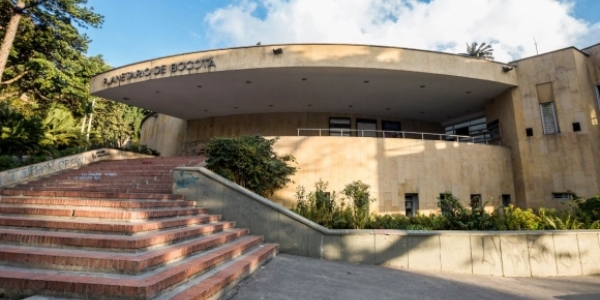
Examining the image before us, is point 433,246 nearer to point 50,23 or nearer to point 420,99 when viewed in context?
point 420,99

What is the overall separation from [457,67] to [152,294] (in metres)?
13.5

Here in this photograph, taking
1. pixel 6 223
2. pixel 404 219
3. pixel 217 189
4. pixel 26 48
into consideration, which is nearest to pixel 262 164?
pixel 217 189

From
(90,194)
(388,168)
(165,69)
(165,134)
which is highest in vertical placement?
(165,69)

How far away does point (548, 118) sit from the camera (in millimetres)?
12547

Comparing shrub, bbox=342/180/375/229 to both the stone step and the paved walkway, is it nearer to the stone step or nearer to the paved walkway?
the paved walkway

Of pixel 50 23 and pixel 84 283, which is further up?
pixel 50 23

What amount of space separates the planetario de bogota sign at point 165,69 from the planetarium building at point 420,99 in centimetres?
5

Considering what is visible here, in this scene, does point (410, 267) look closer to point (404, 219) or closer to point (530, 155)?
point (404, 219)

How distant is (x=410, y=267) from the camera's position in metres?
6.62

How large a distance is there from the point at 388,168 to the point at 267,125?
8.78 metres

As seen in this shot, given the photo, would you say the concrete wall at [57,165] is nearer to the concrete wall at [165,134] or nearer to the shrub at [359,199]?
the concrete wall at [165,134]

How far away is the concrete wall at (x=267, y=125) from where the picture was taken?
17531 millimetres

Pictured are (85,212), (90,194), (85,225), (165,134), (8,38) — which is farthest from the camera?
(165,134)

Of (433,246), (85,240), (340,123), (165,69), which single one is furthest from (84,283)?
(340,123)
